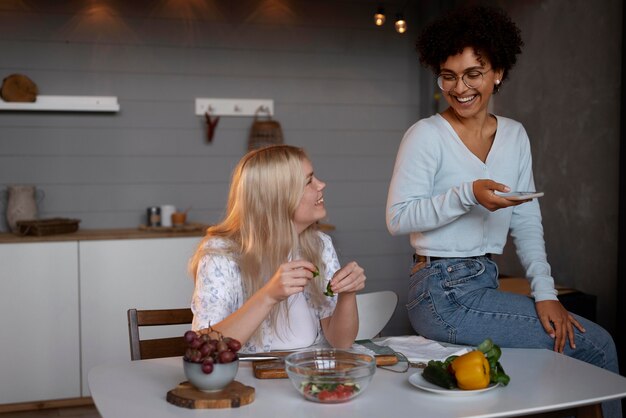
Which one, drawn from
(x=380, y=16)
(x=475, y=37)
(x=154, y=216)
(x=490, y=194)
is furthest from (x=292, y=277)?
(x=380, y=16)

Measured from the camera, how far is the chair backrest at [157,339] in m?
2.11

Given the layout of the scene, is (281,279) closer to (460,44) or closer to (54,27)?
(460,44)

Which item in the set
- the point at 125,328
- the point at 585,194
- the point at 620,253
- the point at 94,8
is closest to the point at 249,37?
the point at 94,8

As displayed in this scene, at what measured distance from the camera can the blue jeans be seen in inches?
85.9

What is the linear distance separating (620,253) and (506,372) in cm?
183

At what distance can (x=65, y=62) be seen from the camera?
4539 millimetres

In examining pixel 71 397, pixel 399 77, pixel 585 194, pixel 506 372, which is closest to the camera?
pixel 506 372

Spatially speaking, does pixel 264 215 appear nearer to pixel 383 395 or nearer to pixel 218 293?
pixel 218 293

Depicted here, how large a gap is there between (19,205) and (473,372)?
3375mm

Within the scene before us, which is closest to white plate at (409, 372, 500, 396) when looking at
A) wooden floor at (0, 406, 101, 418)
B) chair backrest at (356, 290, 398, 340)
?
chair backrest at (356, 290, 398, 340)

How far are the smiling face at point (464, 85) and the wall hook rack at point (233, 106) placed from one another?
2.65 meters

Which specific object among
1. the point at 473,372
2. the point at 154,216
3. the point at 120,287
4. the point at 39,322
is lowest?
the point at 39,322

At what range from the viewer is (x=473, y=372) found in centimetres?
161

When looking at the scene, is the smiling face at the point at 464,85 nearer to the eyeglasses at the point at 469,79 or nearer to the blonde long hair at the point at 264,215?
the eyeglasses at the point at 469,79
